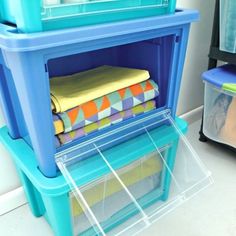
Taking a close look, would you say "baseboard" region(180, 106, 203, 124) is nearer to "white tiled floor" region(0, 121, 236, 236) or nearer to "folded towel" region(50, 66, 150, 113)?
"white tiled floor" region(0, 121, 236, 236)

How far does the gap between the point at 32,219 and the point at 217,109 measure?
80cm

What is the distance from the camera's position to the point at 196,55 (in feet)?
4.15

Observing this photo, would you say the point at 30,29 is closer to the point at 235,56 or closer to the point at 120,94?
the point at 120,94

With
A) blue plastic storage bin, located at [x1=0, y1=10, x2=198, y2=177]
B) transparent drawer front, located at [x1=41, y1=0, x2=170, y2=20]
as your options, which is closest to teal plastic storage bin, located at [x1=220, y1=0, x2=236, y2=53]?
blue plastic storage bin, located at [x1=0, y1=10, x2=198, y2=177]

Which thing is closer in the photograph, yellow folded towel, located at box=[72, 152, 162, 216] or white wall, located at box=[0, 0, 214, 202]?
yellow folded towel, located at box=[72, 152, 162, 216]

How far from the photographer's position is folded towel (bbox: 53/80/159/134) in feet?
2.06

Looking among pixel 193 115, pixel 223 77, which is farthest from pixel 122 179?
pixel 193 115

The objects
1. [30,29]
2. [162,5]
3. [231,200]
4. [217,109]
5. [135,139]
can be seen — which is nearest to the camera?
[30,29]

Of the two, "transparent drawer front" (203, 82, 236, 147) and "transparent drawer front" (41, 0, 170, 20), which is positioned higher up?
"transparent drawer front" (41, 0, 170, 20)

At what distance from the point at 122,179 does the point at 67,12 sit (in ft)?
1.53

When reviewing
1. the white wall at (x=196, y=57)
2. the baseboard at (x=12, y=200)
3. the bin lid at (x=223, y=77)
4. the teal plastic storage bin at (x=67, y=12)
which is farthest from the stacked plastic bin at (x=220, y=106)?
the baseboard at (x=12, y=200)

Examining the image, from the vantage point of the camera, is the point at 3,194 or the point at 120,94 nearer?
the point at 120,94

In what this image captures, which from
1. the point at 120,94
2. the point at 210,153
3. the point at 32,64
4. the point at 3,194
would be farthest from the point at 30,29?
the point at 210,153

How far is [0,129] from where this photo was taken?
2.66 ft
